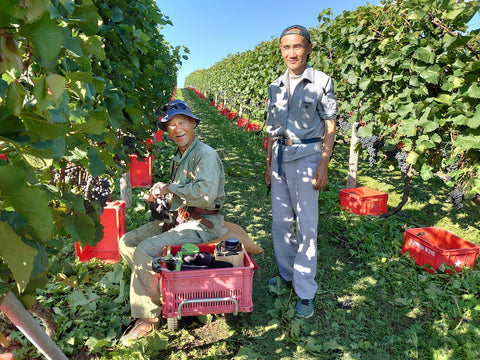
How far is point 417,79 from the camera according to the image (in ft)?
13.5

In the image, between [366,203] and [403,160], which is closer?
[403,160]

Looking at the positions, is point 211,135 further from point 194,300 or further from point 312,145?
A: point 194,300

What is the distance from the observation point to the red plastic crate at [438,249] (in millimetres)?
3379

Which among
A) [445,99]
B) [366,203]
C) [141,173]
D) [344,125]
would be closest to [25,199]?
[445,99]

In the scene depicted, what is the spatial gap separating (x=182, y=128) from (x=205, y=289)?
1361 mm

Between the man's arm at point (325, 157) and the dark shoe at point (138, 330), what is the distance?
179 centimetres

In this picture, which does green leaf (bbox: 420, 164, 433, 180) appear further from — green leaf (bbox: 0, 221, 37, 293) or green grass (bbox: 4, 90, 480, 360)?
green leaf (bbox: 0, 221, 37, 293)

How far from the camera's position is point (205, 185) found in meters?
2.63

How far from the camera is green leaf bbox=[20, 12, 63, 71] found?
24.1 inches

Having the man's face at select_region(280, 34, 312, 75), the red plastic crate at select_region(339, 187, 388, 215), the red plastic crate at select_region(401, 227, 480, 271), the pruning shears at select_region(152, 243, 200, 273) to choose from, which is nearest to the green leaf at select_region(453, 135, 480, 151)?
the red plastic crate at select_region(401, 227, 480, 271)

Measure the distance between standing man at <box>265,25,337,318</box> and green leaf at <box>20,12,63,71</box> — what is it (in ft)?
8.02

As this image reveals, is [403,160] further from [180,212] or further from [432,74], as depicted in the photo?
[180,212]

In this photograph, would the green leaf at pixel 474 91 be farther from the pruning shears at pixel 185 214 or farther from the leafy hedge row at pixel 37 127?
the leafy hedge row at pixel 37 127

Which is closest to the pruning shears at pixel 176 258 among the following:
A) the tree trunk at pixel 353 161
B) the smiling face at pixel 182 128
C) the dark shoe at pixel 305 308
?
the smiling face at pixel 182 128
